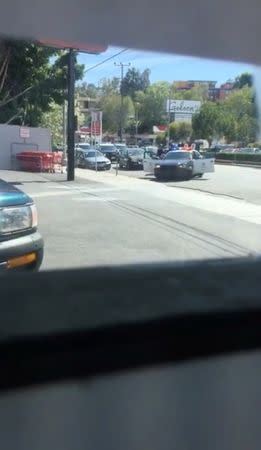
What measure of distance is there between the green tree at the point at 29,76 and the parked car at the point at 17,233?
254 centimetres

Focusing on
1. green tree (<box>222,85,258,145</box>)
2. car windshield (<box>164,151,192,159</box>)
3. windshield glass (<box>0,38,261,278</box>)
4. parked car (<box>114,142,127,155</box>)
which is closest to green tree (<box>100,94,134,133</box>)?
windshield glass (<box>0,38,261,278</box>)

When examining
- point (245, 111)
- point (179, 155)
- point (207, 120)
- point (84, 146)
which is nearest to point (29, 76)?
point (245, 111)

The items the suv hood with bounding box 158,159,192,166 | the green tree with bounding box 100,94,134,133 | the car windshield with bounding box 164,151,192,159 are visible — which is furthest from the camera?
the car windshield with bounding box 164,151,192,159

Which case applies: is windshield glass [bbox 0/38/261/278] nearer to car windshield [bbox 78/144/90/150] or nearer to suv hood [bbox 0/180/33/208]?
suv hood [bbox 0/180/33/208]

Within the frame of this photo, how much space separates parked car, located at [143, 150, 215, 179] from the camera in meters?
20.5

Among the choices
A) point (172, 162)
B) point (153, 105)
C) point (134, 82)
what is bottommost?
point (172, 162)

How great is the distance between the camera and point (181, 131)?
22625mm

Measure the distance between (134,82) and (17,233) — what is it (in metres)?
5.38

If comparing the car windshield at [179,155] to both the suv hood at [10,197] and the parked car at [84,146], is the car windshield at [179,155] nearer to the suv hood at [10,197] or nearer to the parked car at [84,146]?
the parked car at [84,146]

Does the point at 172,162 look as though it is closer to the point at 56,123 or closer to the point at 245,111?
the point at 245,111

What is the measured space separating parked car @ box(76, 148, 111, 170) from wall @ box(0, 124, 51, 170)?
349cm

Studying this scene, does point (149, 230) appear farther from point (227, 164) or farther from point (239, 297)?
point (227, 164)

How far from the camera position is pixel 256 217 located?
11359 mm

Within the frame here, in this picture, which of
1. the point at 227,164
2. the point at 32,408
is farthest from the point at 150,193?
the point at 227,164
